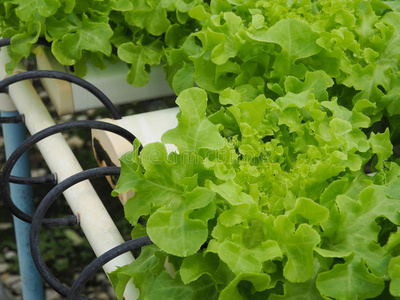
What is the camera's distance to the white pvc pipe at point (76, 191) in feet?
3.11

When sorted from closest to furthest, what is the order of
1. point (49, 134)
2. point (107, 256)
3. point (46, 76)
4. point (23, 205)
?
point (107, 256), point (49, 134), point (46, 76), point (23, 205)

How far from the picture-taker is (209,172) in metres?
0.79

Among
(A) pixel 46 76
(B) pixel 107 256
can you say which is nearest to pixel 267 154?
(B) pixel 107 256

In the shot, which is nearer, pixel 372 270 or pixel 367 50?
pixel 372 270

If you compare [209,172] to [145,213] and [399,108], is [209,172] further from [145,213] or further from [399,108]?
[399,108]

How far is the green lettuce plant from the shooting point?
2.34ft

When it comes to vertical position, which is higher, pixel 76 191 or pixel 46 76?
pixel 46 76

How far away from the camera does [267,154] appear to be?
0.86 meters

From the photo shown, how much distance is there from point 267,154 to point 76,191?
1.30 ft

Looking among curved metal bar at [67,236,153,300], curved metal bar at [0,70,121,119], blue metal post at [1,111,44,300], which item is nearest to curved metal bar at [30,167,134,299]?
curved metal bar at [67,236,153,300]

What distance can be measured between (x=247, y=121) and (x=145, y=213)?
0.72 ft

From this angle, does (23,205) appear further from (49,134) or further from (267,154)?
(267,154)

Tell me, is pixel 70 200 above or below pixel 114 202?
above

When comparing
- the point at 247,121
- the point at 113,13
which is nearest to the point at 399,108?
the point at 247,121
